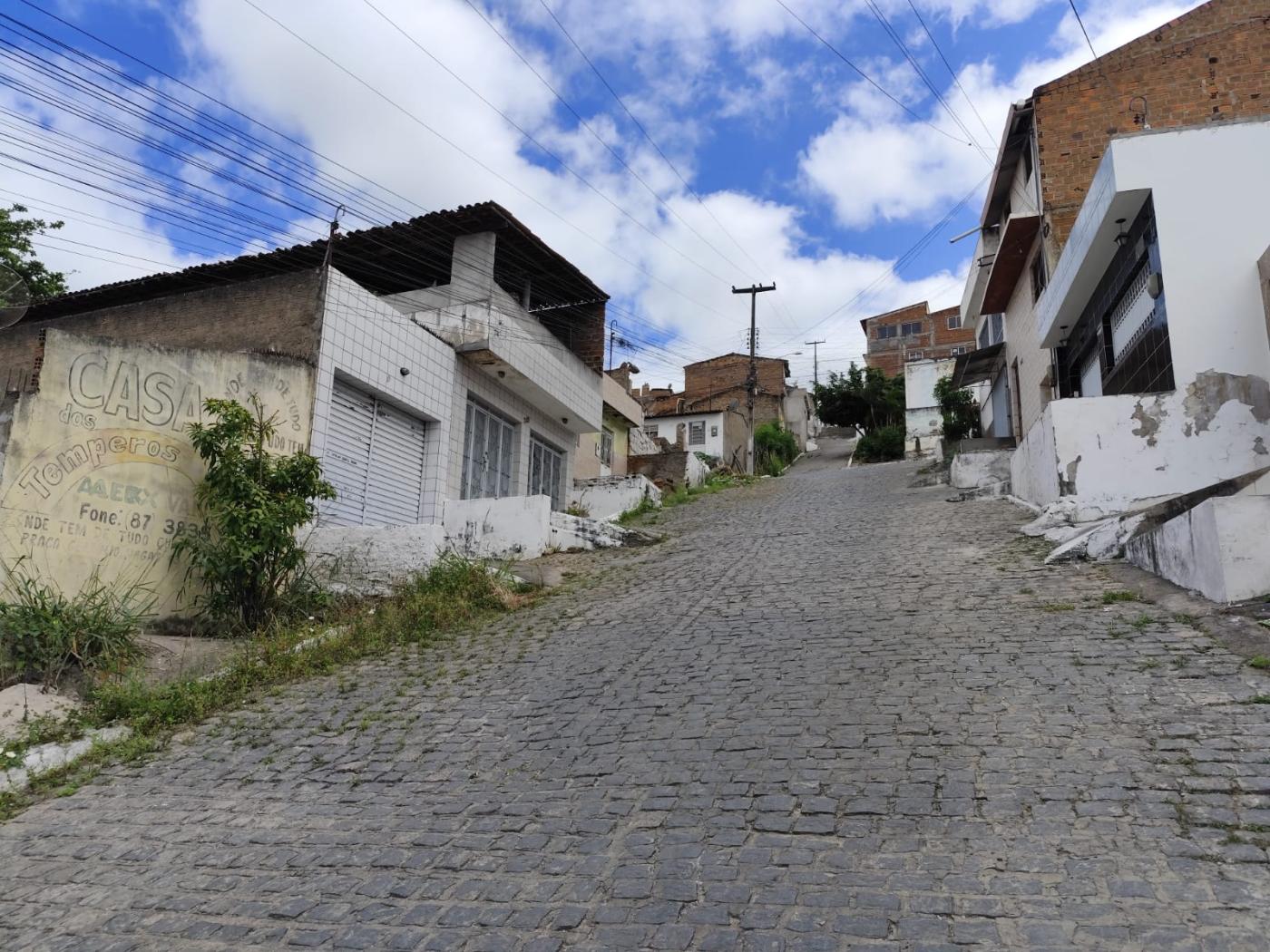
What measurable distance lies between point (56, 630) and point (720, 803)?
263 inches

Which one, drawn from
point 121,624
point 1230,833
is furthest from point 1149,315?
point 121,624

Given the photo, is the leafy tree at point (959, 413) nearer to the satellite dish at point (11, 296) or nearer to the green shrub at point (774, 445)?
the green shrub at point (774, 445)

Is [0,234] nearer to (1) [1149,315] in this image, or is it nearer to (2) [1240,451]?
(1) [1149,315]

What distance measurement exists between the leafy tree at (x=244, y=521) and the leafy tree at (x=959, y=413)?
70.8ft

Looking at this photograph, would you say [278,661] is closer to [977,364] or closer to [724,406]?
[977,364]

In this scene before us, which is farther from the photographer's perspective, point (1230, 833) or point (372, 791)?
point (372, 791)

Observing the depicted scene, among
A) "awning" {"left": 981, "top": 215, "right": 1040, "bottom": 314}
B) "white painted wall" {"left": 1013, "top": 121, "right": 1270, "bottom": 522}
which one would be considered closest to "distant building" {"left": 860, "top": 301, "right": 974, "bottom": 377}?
"awning" {"left": 981, "top": 215, "right": 1040, "bottom": 314}

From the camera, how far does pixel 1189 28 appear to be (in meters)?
19.9

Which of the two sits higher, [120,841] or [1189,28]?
[1189,28]

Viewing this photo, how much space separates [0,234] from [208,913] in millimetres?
19118

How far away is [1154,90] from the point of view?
19.5 metres

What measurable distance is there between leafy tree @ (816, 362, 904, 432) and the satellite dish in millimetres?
43517

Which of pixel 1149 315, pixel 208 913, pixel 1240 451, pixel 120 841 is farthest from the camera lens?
pixel 1149 315

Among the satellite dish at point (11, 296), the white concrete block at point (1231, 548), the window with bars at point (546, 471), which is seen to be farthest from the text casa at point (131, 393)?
the white concrete block at point (1231, 548)
